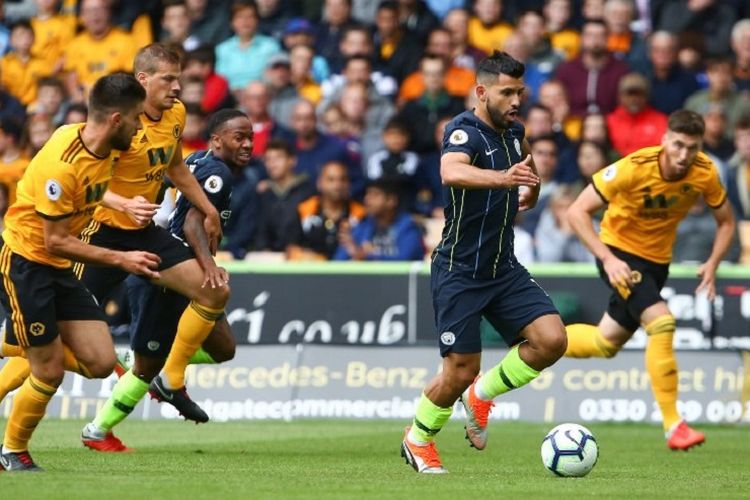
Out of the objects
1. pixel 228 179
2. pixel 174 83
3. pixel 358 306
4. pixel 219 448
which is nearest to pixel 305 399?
pixel 358 306

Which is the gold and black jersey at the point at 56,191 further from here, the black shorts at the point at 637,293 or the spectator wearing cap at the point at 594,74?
the spectator wearing cap at the point at 594,74

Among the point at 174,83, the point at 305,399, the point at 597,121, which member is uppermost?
the point at 174,83

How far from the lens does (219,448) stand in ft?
39.7

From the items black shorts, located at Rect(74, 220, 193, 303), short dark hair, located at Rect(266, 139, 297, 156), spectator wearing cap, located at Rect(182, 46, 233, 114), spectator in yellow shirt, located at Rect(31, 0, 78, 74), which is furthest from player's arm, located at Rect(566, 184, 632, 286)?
spectator in yellow shirt, located at Rect(31, 0, 78, 74)

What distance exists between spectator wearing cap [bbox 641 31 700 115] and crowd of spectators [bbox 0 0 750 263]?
25 mm

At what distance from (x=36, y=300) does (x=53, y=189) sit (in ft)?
2.35

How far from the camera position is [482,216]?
9.91m

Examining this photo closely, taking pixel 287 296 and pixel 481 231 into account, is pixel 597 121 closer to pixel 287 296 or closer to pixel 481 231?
pixel 287 296

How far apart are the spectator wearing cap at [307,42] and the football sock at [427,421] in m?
11.2

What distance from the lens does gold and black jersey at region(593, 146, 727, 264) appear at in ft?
41.9

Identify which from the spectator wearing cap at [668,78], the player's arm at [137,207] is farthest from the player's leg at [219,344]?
the spectator wearing cap at [668,78]

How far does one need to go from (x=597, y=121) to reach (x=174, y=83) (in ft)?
26.9

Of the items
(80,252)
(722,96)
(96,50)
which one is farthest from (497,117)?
(96,50)

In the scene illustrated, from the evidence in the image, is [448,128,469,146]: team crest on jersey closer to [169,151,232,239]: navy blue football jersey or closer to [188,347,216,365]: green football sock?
[169,151,232,239]: navy blue football jersey
